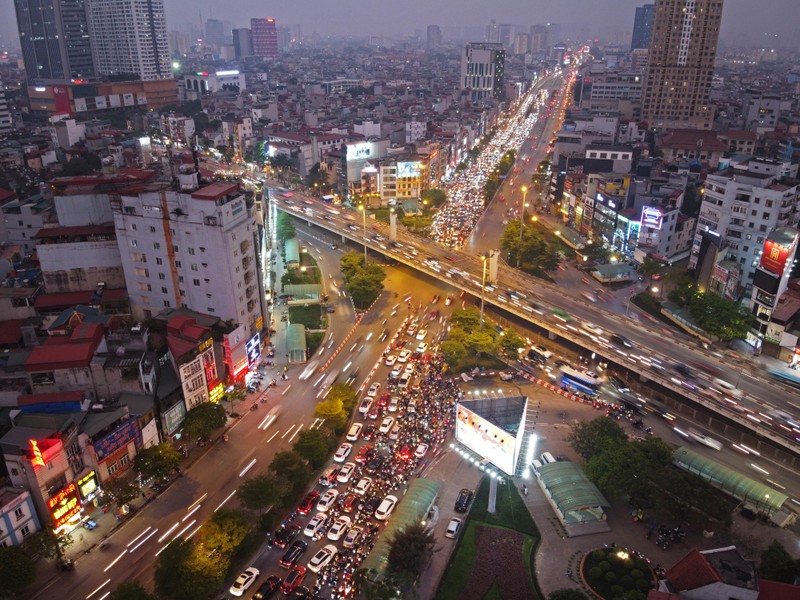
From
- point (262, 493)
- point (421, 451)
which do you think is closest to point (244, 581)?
point (262, 493)

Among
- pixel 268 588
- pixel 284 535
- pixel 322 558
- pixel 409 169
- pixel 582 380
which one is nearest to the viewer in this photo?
pixel 268 588

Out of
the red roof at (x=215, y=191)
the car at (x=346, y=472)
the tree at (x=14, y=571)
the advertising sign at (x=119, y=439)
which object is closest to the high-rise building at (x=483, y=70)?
the red roof at (x=215, y=191)

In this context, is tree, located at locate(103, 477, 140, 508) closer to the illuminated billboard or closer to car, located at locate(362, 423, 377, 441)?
car, located at locate(362, 423, 377, 441)

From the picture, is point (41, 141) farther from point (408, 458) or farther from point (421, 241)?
point (408, 458)

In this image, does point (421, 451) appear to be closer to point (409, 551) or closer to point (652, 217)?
point (409, 551)

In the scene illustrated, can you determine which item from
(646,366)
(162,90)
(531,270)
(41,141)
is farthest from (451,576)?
(162,90)

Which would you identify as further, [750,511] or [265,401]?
[265,401]
